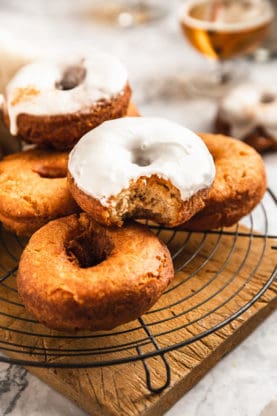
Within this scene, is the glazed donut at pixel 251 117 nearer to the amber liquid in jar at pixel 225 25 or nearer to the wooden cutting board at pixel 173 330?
the amber liquid in jar at pixel 225 25

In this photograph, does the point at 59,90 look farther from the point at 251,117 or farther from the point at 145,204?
→ the point at 251,117

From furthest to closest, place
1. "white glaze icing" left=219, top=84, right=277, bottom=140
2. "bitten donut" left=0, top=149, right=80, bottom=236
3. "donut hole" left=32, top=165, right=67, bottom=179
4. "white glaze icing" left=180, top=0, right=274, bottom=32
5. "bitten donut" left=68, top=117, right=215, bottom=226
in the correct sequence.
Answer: "white glaze icing" left=180, top=0, right=274, bottom=32, "white glaze icing" left=219, top=84, right=277, bottom=140, "donut hole" left=32, top=165, right=67, bottom=179, "bitten donut" left=0, top=149, right=80, bottom=236, "bitten donut" left=68, top=117, right=215, bottom=226

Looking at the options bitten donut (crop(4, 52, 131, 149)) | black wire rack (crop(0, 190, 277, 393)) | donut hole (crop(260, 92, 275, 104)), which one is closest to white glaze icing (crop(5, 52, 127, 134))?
bitten donut (crop(4, 52, 131, 149))

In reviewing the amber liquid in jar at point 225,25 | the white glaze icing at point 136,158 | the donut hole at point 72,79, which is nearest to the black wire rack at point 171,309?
the white glaze icing at point 136,158

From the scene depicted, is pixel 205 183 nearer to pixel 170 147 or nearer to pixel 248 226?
pixel 170 147

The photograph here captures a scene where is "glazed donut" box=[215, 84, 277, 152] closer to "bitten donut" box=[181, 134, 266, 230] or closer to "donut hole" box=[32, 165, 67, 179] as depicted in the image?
"bitten donut" box=[181, 134, 266, 230]

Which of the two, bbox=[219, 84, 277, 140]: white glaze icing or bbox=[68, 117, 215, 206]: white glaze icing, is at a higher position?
bbox=[68, 117, 215, 206]: white glaze icing

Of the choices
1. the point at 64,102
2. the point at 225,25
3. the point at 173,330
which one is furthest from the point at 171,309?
the point at 225,25
